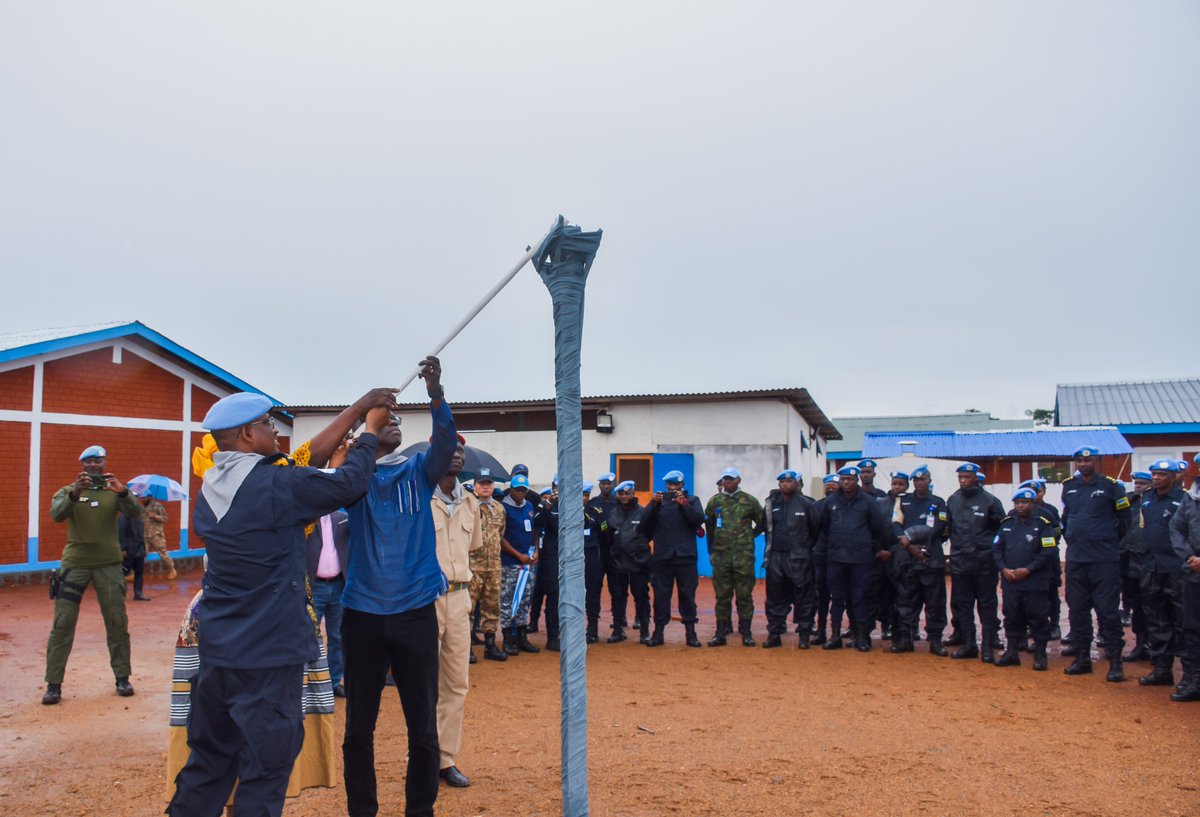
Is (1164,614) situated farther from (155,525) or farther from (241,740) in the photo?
(155,525)

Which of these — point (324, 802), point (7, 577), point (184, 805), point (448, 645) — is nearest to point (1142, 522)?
point (448, 645)

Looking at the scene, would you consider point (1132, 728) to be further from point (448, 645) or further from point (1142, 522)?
point (448, 645)

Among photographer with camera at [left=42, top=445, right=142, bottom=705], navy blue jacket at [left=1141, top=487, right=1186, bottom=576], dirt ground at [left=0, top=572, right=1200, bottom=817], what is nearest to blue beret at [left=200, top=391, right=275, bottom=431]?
dirt ground at [left=0, top=572, right=1200, bottom=817]

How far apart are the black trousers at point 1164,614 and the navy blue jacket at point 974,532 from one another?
1455 millimetres

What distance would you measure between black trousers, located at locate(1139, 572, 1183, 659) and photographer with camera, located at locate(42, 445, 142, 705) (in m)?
9.24

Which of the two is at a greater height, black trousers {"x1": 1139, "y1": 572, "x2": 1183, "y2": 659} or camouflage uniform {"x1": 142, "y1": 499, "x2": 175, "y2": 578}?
camouflage uniform {"x1": 142, "y1": 499, "x2": 175, "y2": 578}

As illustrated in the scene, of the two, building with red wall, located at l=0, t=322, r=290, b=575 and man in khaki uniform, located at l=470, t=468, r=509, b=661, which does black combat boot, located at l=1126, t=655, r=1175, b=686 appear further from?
building with red wall, located at l=0, t=322, r=290, b=575

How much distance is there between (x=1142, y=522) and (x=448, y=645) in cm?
770

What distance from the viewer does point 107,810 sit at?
188 inches

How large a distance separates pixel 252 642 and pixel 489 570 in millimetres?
5854

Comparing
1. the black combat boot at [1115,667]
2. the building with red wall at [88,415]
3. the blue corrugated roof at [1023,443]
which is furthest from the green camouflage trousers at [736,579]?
the blue corrugated roof at [1023,443]

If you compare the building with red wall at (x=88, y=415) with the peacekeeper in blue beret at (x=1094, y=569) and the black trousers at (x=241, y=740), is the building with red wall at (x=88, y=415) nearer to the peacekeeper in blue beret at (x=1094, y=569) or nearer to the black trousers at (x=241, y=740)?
the black trousers at (x=241, y=740)

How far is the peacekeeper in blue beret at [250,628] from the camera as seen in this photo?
337cm

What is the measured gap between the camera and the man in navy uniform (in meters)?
8.30
